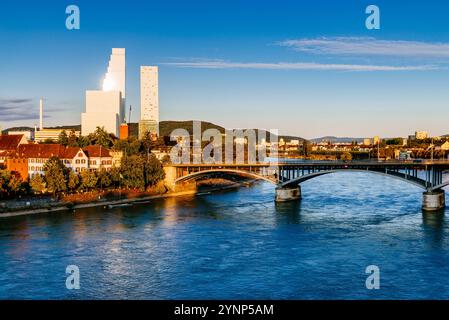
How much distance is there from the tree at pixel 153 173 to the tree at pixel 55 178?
26.1 ft

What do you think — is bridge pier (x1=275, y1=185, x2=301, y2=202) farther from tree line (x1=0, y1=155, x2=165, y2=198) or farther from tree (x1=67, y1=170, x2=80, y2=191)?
tree (x1=67, y1=170, x2=80, y2=191)

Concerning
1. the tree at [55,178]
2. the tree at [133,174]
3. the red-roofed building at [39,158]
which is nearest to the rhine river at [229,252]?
the tree at [55,178]

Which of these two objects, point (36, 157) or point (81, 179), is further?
point (36, 157)

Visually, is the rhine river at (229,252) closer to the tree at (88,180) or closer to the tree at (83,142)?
the tree at (88,180)

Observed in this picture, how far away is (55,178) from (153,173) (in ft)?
32.4

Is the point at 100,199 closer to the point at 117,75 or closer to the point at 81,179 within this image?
the point at 81,179

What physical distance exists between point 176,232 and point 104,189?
16266 mm

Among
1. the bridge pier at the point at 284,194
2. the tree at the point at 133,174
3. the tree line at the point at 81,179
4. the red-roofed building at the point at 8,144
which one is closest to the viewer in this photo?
the tree line at the point at 81,179

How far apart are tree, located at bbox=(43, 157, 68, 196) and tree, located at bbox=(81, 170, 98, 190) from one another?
144cm

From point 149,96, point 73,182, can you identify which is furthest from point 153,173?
point 149,96

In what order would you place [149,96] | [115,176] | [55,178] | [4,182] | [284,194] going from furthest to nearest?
1. [149,96]
2. [115,176]
3. [284,194]
4. [55,178]
5. [4,182]

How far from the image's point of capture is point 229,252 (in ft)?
67.0

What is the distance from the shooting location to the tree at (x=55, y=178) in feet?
116
